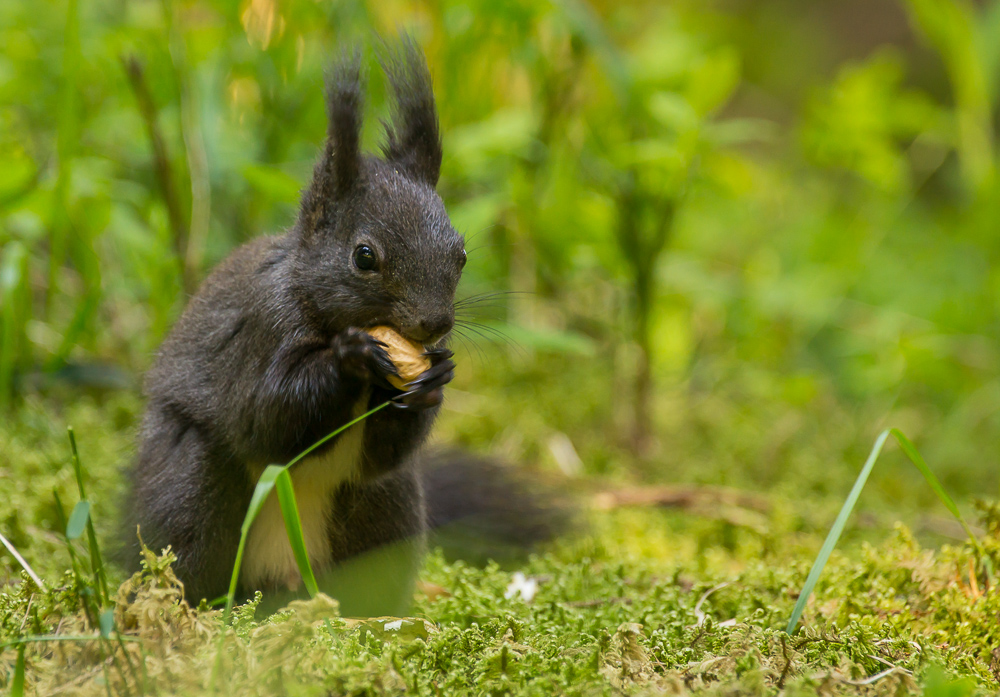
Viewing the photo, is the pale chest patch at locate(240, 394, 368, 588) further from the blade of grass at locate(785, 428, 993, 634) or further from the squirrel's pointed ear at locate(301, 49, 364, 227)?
the blade of grass at locate(785, 428, 993, 634)

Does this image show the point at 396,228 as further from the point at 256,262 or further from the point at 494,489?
the point at 494,489

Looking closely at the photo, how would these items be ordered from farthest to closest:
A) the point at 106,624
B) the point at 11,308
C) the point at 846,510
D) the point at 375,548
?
the point at 11,308 < the point at 375,548 < the point at 846,510 < the point at 106,624

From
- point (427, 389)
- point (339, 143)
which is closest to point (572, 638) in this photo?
point (427, 389)

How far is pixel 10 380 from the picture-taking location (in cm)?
293

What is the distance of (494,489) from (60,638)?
1606mm

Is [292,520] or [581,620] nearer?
[292,520]

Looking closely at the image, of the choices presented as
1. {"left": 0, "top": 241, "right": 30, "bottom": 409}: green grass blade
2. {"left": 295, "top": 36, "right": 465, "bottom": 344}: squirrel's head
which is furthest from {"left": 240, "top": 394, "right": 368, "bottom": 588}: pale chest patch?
{"left": 0, "top": 241, "right": 30, "bottom": 409}: green grass blade

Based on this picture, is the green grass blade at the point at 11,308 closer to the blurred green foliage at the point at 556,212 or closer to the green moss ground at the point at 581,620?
the blurred green foliage at the point at 556,212

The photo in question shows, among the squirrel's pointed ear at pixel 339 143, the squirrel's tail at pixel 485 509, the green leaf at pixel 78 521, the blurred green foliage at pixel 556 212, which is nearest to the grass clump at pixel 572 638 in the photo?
the green leaf at pixel 78 521

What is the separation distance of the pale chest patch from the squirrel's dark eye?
29 centimetres

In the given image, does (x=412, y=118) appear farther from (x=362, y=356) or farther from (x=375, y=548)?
(x=375, y=548)

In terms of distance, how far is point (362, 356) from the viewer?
175 centimetres

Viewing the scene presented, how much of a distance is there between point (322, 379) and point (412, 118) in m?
A: 0.76

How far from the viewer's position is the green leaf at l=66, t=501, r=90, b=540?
1.19 m
